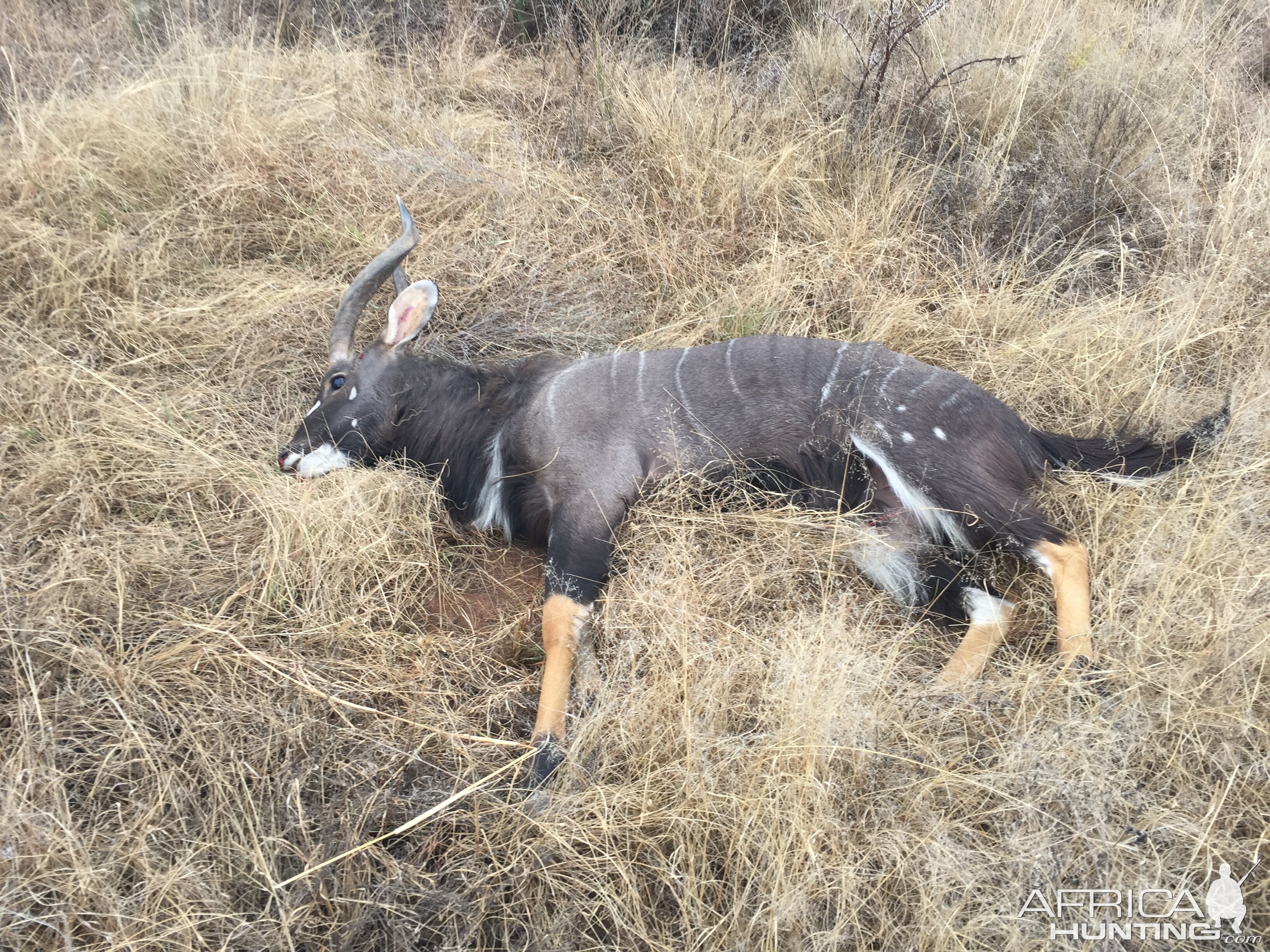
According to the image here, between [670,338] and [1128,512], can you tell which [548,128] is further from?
[1128,512]

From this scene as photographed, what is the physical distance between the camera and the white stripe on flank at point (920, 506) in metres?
3.28

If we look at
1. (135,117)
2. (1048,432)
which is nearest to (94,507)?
(135,117)

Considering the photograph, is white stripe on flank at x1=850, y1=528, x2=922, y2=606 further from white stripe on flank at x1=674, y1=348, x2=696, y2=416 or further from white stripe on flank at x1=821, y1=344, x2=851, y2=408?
white stripe on flank at x1=674, y1=348, x2=696, y2=416

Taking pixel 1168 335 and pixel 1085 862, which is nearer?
pixel 1085 862

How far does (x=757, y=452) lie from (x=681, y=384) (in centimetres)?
40

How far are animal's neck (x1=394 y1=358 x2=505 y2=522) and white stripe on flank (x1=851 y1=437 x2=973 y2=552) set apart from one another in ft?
4.58

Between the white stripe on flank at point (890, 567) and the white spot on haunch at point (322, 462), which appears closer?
the white stripe on flank at point (890, 567)

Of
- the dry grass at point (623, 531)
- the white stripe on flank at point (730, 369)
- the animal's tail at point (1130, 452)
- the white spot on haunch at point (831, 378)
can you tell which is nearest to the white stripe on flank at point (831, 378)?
the white spot on haunch at point (831, 378)

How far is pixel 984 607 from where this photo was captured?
321 cm

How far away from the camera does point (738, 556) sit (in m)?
3.21

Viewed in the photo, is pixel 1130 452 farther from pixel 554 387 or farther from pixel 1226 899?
pixel 554 387

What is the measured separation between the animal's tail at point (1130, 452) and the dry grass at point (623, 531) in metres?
0.08

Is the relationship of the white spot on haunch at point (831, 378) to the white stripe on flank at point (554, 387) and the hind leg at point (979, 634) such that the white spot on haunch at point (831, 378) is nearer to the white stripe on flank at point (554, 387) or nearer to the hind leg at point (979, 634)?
the hind leg at point (979, 634)

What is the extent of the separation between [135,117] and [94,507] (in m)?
2.54
